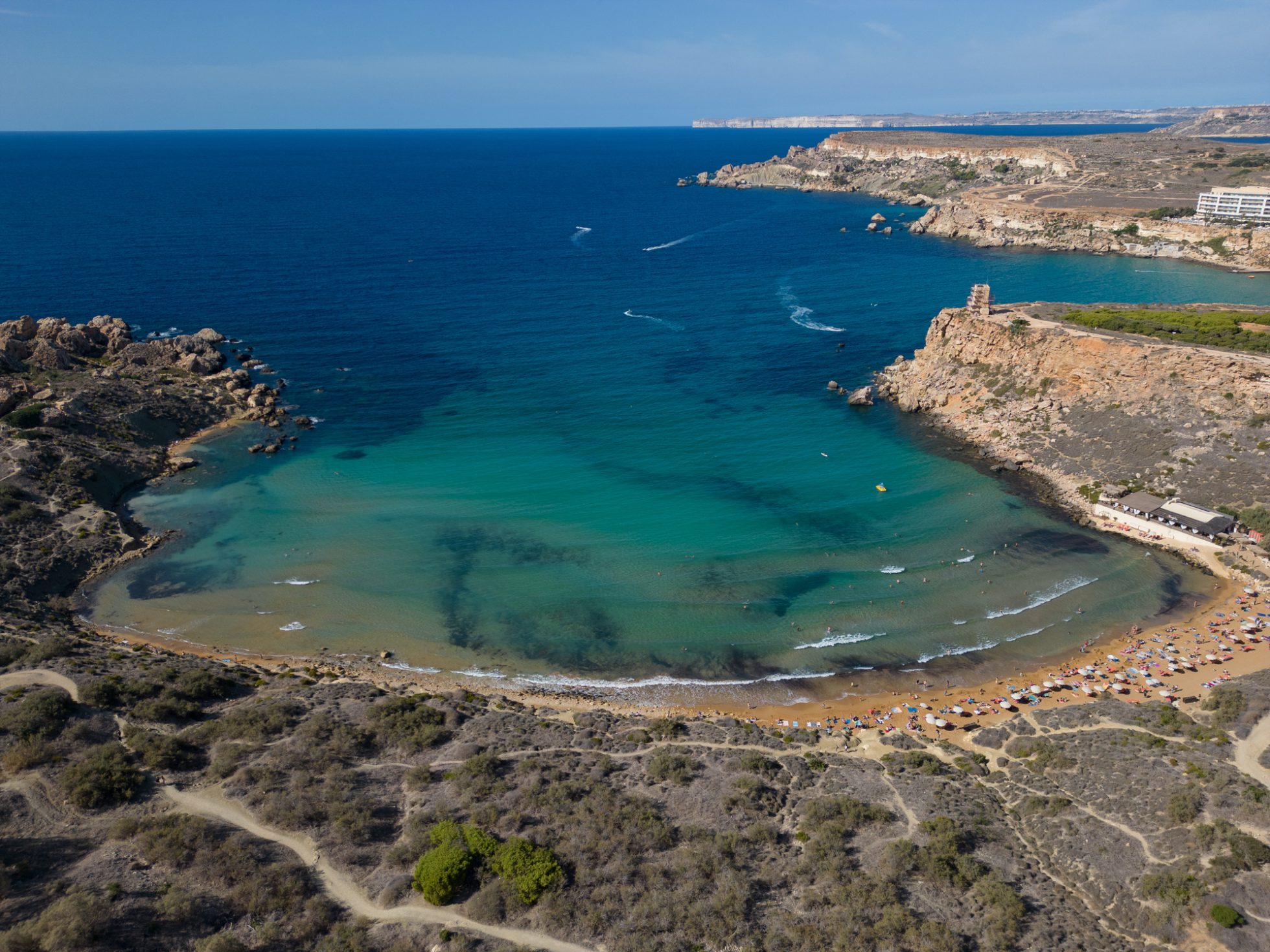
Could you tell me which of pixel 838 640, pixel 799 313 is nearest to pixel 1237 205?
pixel 799 313

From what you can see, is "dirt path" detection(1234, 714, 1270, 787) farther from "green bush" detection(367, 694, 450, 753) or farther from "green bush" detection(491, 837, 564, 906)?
"green bush" detection(367, 694, 450, 753)

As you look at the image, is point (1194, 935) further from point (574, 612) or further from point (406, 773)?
point (574, 612)

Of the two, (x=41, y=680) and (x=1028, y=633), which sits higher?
(x=41, y=680)

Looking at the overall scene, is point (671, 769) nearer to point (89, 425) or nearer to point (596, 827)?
point (596, 827)

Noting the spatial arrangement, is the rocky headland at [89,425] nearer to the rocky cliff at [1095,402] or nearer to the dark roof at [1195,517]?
A: the rocky cliff at [1095,402]

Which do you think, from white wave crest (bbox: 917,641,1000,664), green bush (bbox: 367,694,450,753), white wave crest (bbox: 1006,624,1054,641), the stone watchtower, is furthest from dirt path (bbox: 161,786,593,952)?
the stone watchtower

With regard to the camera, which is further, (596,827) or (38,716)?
(38,716)

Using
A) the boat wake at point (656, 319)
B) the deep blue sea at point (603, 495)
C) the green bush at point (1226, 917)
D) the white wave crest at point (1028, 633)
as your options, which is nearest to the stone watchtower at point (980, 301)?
the deep blue sea at point (603, 495)
